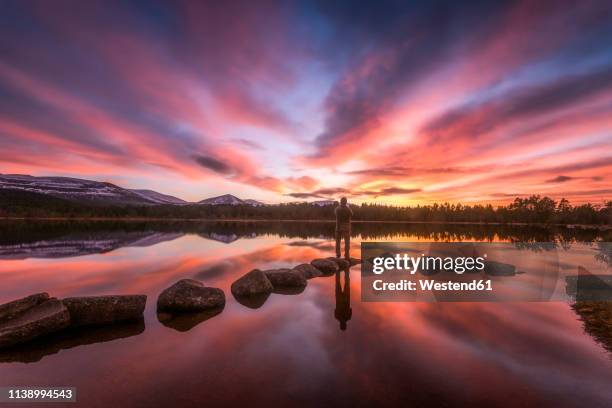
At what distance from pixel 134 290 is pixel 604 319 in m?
15.3

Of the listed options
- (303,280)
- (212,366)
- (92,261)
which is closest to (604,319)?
(303,280)

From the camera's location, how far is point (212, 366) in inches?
199

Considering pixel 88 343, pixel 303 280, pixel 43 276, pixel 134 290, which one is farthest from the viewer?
pixel 43 276

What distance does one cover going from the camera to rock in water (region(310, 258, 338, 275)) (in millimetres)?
14195

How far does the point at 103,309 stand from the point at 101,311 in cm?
6

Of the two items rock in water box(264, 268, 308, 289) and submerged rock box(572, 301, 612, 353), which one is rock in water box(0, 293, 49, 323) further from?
submerged rock box(572, 301, 612, 353)

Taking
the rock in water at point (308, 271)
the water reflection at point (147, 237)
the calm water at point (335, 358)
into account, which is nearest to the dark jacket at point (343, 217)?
the rock in water at point (308, 271)

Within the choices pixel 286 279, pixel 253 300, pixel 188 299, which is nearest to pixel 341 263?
pixel 286 279

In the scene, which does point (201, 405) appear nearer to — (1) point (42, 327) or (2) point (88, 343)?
(2) point (88, 343)

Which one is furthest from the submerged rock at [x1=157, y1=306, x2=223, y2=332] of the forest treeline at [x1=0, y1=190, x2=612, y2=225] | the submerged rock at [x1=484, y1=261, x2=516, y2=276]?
the forest treeline at [x1=0, y1=190, x2=612, y2=225]

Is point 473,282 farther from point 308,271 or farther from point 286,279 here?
point 286,279

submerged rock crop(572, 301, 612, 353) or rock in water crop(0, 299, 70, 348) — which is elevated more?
rock in water crop(0, 299, 70, 348)

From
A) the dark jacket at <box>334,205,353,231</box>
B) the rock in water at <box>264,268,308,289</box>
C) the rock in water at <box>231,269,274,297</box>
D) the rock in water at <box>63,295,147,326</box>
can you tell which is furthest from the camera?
the dark jacket at <box>334,205,353,231</box>

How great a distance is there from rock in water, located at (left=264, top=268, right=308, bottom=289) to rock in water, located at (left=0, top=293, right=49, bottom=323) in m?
6.92
